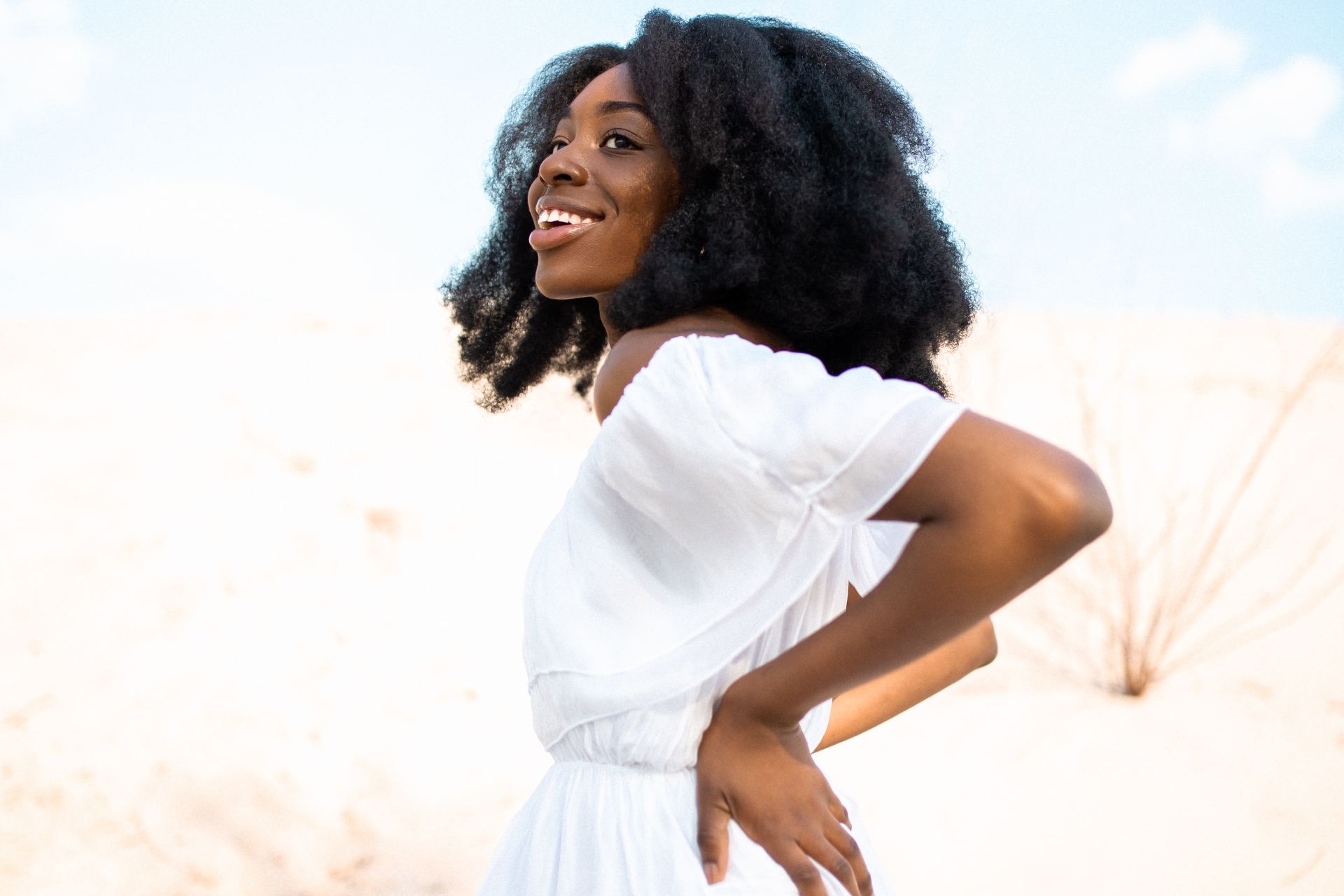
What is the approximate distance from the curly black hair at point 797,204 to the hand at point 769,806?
52 centimetres

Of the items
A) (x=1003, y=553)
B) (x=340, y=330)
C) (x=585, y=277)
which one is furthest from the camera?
(x=340, y=330)

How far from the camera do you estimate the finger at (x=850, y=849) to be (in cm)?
113

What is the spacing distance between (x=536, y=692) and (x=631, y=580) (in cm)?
19

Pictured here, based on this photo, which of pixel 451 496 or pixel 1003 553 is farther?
pixel 451 496

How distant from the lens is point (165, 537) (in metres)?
7.28

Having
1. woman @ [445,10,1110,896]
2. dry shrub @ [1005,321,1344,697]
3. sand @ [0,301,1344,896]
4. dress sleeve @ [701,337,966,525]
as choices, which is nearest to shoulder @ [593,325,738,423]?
woman @ [445,10,1110,896]

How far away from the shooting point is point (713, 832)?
1.11 m

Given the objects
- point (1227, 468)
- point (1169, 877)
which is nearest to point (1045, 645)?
point (1169, 877)

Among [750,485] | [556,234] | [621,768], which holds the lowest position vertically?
[621,768]

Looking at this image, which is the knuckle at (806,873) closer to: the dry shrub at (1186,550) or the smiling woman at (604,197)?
the smiling woman at (604,197)

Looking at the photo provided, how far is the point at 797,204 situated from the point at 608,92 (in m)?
0.37

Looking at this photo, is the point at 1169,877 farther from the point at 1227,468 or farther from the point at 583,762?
the point at 1227,468

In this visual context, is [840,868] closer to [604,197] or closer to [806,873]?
[806,873]

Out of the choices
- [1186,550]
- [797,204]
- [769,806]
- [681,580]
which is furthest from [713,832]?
[1186,550]
